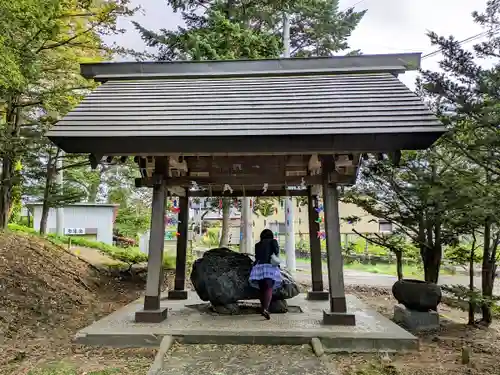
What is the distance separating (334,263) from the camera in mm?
4785

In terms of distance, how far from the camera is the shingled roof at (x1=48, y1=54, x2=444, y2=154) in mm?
4383

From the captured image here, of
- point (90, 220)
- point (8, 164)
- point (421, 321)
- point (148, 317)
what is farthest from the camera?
point (90, 220)

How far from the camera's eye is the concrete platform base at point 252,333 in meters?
4.22

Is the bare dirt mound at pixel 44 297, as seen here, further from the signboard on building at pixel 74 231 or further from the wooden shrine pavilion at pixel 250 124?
the signboard on building at pixel 74 231

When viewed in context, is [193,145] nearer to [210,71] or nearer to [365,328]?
[210,71]

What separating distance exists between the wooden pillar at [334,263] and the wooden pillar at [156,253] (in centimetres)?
228

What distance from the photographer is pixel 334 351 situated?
4.14m

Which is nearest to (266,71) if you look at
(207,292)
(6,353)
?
(207,292)

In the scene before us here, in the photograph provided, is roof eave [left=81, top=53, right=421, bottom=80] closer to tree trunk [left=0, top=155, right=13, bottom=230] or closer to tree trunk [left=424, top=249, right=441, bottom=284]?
tree trunk [left=424, top=249, right=441, bottom=284]

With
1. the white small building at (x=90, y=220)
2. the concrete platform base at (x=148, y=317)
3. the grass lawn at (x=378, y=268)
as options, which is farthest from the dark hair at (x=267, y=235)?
the white small building at (x=90, y=220)

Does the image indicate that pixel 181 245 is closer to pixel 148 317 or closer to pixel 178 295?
pixel 178 295

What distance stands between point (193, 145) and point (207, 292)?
2348 mm

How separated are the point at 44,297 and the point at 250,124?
15.2ft

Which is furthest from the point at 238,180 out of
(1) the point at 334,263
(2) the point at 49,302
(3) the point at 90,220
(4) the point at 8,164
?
(3) the point at 90,220
